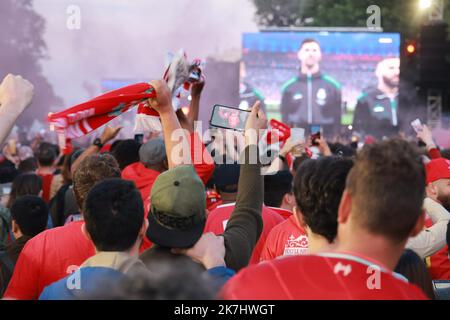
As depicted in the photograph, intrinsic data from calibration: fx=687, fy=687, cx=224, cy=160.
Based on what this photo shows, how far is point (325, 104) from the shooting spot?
23.6 metres

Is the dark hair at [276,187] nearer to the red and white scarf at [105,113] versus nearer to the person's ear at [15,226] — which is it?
the red and white scarf at [105,113]

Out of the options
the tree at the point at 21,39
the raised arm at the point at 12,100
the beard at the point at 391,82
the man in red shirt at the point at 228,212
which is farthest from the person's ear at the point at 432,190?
the beard at the point at 391,82

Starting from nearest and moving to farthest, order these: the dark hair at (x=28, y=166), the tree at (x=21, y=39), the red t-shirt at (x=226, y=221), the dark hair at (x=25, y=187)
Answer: the red t-shirt at (x=226, y=221), the dark hair at (x=25, y=187), the dark hair at (x=28, y=166), the tree at (x=21, y=39)

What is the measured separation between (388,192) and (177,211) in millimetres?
799

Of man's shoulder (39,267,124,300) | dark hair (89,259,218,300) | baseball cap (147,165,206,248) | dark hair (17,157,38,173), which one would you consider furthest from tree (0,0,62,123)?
dark hair (89,259,218,300)

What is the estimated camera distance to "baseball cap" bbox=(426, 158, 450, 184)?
4363 mm

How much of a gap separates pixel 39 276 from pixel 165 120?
0.86m

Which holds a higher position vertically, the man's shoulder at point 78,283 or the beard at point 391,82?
the man's shoulder at point 78,283

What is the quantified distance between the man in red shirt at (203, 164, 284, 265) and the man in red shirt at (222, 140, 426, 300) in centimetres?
175

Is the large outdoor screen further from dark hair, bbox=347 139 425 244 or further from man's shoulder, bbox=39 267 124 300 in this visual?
dark hair, bbox=347 139 425 244

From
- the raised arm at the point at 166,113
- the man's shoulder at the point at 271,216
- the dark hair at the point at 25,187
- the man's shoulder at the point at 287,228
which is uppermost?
the raised arm at the point at 166,113

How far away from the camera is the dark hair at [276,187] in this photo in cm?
446

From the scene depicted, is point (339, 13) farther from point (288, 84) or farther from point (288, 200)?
point (288, 200)
